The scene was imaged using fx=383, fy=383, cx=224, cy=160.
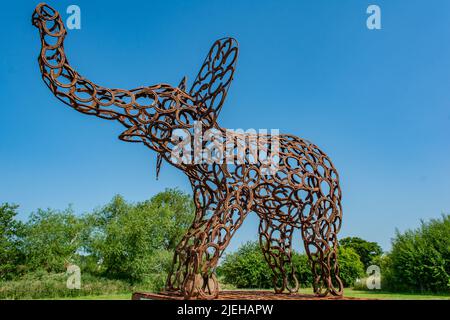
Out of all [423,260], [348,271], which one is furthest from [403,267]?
[348,271]

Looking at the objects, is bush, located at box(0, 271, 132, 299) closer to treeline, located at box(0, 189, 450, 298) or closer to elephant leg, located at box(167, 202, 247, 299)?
treeline, located at box(0, 189, 450, 298)

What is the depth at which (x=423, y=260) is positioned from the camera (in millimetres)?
15578

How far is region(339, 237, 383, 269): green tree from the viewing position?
39.0 metres

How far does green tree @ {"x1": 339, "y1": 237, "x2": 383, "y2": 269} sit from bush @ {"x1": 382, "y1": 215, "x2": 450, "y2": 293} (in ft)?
75.9

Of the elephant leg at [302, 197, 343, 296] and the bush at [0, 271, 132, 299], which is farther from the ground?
the elephant leg at [302, 197, 343, 296]

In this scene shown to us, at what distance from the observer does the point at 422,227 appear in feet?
54.9

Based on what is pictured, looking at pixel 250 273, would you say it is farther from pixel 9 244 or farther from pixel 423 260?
pixel 9 244

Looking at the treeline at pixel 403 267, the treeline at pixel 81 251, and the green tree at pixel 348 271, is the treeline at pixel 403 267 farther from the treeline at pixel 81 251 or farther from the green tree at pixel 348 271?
the treeline at pixel 81 251

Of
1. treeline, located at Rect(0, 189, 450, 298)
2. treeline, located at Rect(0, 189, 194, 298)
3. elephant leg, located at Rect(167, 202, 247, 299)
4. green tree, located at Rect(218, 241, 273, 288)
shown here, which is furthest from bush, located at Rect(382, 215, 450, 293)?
elephant leg, located at Rect(167, 202, 247, 299)

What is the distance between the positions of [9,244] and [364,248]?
109 ft

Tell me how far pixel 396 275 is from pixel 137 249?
38.9 feet

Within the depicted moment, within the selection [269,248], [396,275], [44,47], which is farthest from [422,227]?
[44,47]

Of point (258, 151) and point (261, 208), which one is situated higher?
point (258, 151)

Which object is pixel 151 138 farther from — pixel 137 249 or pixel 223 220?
pixel 137 249
